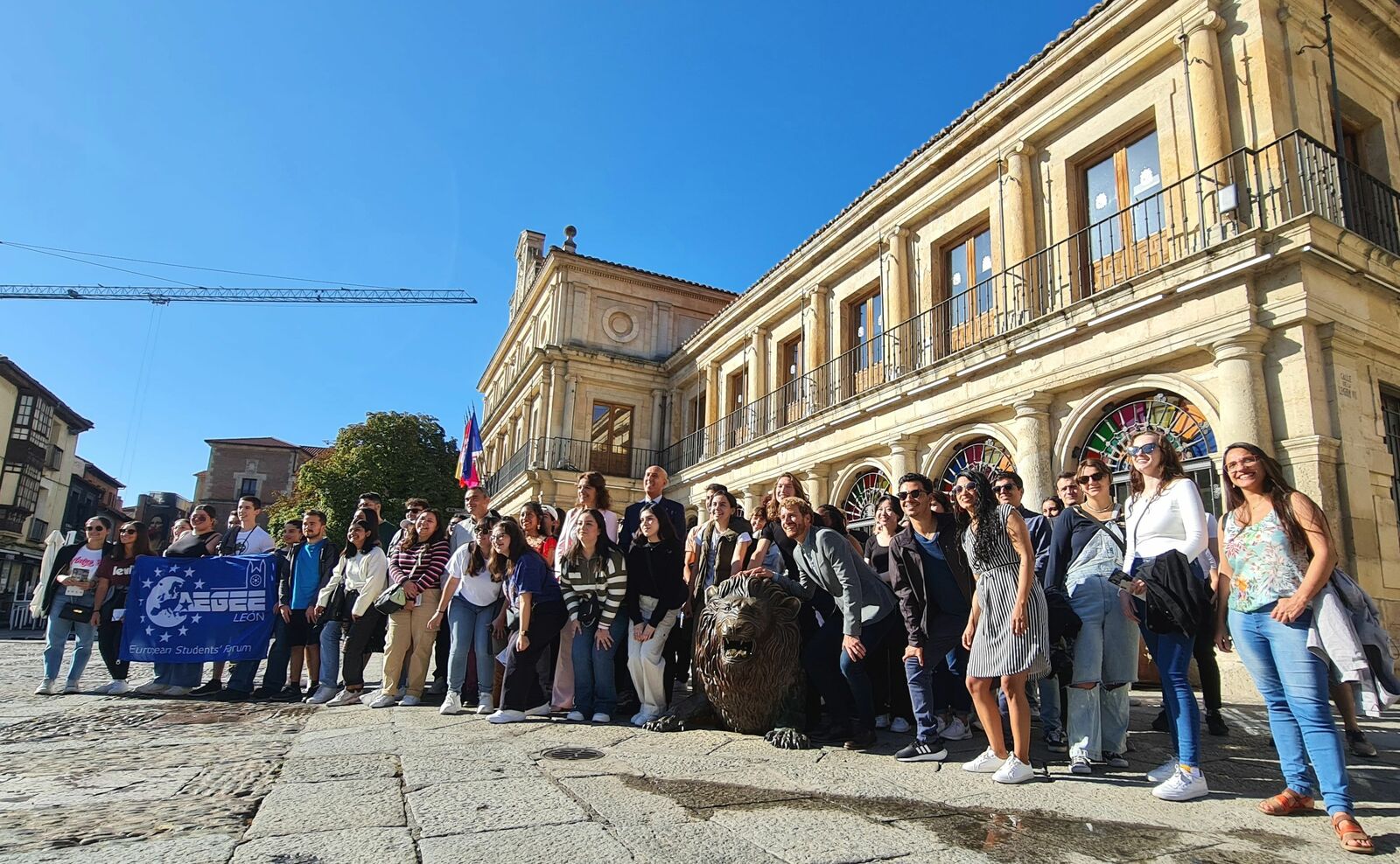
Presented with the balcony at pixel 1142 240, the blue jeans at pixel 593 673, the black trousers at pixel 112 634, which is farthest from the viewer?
the balcony at pixel 1142 240

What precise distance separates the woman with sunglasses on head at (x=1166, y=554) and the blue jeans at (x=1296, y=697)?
29 cm

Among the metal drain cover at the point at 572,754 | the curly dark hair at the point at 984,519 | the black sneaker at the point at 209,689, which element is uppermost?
the curly dark hair at the point at 984,519

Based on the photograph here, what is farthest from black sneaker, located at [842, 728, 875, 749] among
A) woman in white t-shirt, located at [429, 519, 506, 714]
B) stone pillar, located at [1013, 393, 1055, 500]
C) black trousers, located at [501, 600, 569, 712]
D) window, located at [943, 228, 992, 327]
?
window, located at [943, 228, 992, 327]

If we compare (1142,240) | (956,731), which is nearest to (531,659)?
(956,731)

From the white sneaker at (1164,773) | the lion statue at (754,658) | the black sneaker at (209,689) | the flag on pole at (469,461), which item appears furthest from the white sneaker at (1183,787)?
the flag on pole at (469,461)

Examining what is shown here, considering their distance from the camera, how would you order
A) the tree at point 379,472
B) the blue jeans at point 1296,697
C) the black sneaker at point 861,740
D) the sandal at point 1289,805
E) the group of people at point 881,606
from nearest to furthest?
the blue jeans at point 1296,697, the sandal at point 1289,805, the group of people at point 881,606, the black sneaker at point 861,740, the tree at point 379,472

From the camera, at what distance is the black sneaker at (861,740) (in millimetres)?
4410

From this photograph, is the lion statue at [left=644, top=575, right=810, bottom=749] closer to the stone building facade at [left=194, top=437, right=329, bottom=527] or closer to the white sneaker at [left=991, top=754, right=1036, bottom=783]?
the white sneaker at [left=991, top=754, right=1036, bottom=783]

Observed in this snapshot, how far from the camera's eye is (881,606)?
15.0 feet

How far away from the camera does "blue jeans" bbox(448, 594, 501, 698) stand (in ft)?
19.5

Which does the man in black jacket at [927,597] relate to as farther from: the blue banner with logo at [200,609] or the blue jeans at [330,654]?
the blue banner with logo at [200,609]

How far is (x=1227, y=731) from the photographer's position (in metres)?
5.09

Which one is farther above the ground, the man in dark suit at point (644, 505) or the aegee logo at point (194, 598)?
the man in dark suit at point (644, 505)

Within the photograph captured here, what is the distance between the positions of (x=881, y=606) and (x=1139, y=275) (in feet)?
20.5
